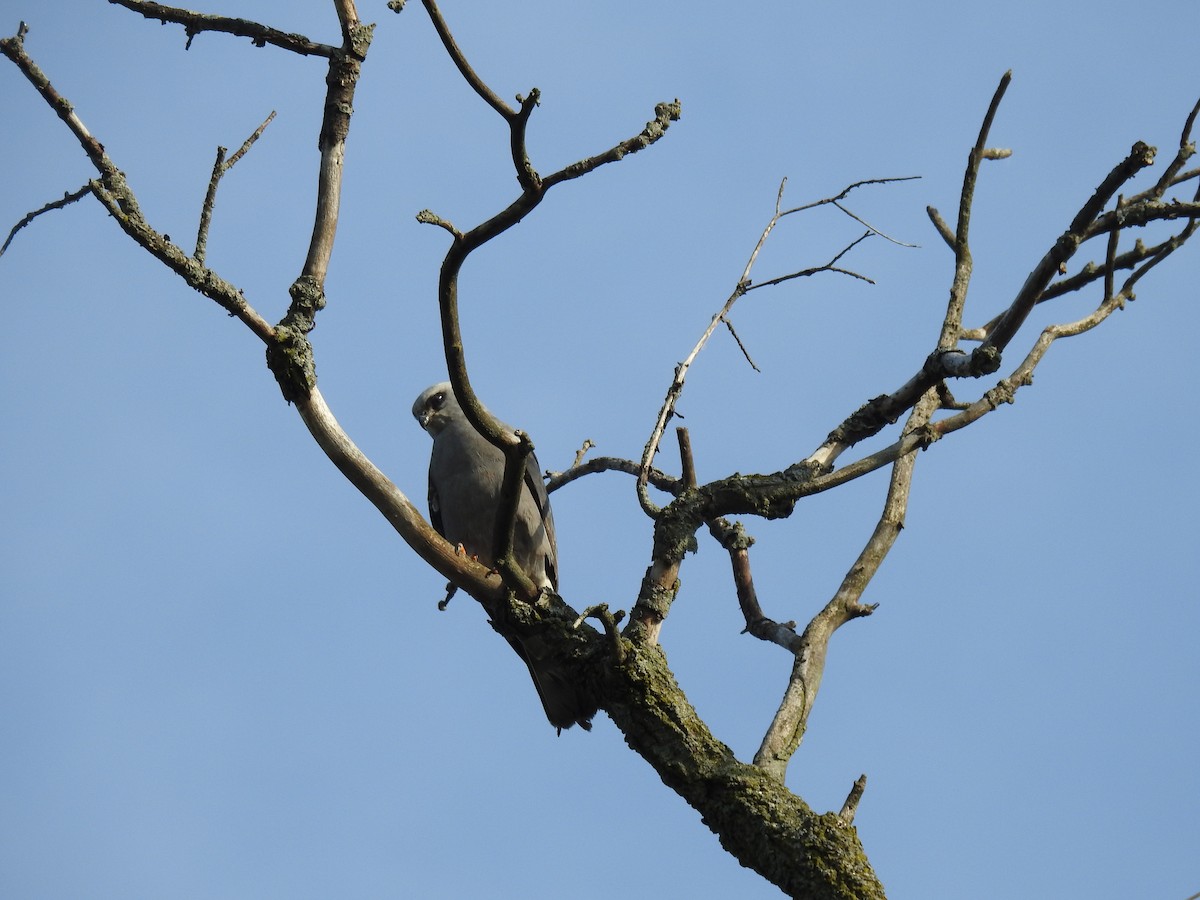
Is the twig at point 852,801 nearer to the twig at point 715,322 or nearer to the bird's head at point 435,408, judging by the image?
the twig at point 715,322

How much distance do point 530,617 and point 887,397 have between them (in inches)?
60.1

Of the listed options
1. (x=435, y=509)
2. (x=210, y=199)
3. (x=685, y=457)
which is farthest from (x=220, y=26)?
(x=435, y=509)

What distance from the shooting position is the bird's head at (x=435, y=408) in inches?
271

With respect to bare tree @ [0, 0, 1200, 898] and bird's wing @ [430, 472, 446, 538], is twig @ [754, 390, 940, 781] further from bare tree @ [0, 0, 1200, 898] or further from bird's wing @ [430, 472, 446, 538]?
bird's wing @ [430, 472, 446, 538]

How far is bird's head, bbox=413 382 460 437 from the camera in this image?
6895mm

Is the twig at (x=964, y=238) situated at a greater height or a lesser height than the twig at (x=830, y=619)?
greater

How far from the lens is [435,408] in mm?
7012

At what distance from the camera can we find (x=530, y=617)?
385 cm

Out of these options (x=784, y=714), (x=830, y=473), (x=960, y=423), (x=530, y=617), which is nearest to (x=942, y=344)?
(x=960, y=423)

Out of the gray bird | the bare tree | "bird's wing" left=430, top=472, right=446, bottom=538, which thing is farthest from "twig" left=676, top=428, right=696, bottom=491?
"bird's wing" left=430, top=472, right=446, bottom=538

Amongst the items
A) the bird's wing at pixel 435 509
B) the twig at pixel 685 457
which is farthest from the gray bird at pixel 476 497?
the twig at pixel 685 457

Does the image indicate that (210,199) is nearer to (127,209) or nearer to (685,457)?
(127,209)

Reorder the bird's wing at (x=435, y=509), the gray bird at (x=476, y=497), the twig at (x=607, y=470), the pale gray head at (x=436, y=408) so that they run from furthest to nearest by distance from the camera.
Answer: the pale gray head at (x=436, y=408) → the bird's wing at (x=435, y=509) → the gray bird at (x=476, y=497) → the twig at (x=607, y=470)

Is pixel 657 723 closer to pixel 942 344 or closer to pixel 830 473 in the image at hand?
pixel 830 473
